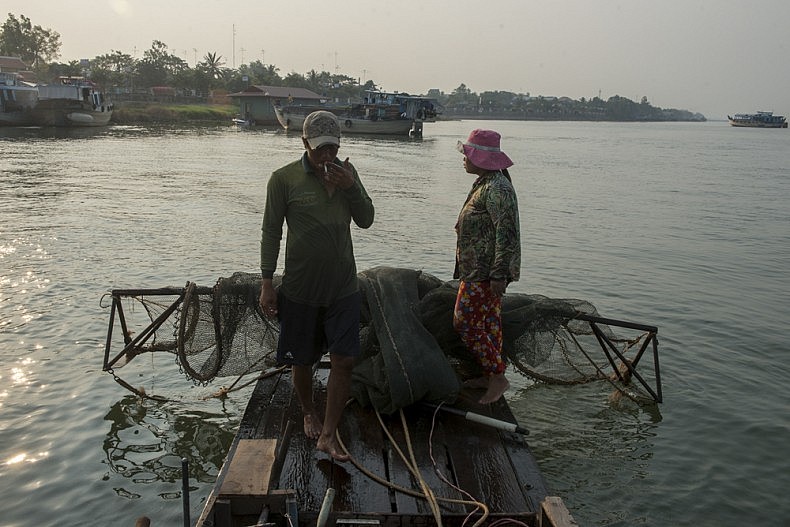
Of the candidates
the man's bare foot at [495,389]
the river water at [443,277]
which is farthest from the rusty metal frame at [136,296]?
the man's bare foot at [495,389]

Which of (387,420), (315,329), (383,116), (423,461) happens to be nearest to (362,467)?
(423,461)

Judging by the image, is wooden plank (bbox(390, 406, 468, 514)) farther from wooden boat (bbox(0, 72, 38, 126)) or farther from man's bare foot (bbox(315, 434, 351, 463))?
wooden boat (bbox(0, 72, 38, 126))

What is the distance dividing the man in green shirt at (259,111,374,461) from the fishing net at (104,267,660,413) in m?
0.72

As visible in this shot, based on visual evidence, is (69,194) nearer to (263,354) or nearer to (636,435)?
(263,354)

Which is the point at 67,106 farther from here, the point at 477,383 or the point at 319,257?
the point at 319,257

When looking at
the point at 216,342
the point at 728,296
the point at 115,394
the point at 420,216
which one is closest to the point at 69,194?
the point at 420,216

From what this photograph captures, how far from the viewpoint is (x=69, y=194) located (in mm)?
18594

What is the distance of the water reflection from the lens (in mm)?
5227

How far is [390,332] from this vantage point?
5035 mm

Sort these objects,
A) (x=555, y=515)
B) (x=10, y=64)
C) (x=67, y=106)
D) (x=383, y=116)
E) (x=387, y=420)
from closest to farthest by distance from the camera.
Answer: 1. (x=555, y=515)
2. (x=387, y=420)
3. (x=67, y=106)
4. (x=383, y=116)
5. (x=10, y=64)

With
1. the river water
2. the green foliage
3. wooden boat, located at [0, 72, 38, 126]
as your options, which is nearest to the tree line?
the green foliage

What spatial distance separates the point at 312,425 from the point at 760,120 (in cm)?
15594

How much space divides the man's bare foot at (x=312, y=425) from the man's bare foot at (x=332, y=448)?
0.52 ft

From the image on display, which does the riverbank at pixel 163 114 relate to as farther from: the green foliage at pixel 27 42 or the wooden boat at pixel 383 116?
the green foliage at pixel 27 42
